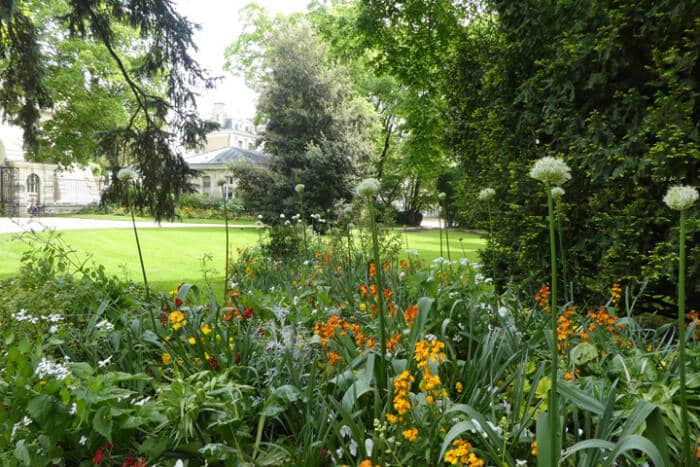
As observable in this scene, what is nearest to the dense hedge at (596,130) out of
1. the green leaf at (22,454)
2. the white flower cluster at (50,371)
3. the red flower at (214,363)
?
the red flower at (214,363)

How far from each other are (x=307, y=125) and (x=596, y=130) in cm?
1265

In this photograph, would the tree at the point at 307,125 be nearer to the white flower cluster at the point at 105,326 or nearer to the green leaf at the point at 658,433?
the white flower cluster at the point at 105,326

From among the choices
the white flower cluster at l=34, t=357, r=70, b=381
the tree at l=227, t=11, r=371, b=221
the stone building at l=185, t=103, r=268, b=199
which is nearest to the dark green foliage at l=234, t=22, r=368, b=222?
the tree at l=227, t=11, r=371, b=221

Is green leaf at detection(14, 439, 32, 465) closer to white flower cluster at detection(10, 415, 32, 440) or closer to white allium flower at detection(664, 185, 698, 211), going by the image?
white flower cluster at detection(10, 415, 32, 440)

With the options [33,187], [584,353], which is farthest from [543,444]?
[33,187]

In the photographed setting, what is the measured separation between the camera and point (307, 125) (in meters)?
15.1

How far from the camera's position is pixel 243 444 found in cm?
165

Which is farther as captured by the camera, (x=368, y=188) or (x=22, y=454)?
(x=368, y=188)

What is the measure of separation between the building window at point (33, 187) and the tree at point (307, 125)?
15484mm

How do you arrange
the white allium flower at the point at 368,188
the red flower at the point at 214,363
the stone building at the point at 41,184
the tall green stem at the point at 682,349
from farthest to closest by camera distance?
the stone building at the point at 41,184
the red flower at the point at 214,363
the white allium flower at the point at 368,188
the tall green stem at the point at 682,349

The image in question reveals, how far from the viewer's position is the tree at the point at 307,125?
14.5 meters

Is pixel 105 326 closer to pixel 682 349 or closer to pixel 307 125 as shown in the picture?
pixel 682 349

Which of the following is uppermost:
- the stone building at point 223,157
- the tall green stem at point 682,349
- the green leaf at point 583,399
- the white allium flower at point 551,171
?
the stone building at point 223,157

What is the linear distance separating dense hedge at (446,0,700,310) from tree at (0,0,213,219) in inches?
147
